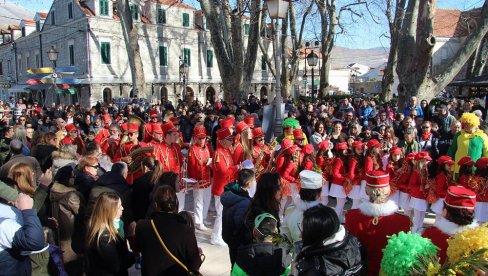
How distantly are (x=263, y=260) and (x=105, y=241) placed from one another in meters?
1.29

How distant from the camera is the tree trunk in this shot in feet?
65.1

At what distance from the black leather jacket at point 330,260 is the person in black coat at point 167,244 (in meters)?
1.04

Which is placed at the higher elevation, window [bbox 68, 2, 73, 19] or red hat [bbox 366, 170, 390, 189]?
window [bbox 68, 2, 73, 19]

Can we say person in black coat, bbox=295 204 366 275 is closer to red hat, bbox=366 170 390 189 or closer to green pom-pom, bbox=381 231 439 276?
green pom-pom, bbox=381 231 439 276

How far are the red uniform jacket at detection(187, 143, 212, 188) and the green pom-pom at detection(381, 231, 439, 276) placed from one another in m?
4.54

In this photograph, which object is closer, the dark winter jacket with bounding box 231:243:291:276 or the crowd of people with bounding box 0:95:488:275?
the crowd of people with bounding box 0:95:488:275

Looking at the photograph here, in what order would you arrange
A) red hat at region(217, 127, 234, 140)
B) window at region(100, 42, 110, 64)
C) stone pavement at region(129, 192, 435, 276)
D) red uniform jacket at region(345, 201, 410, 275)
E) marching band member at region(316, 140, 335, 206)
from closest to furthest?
red uniform jacket at region(345, 201, 410, 275) < stone pavement at region(129, 192, 435, 276) < red hat at region(217, 127, 234, 140) < marching band member at region(316, 140, 335, 206) < window at region(100, 42, 110, 64)

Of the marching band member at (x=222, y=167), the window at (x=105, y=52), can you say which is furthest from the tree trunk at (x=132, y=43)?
the marching band member at (x=222, y=167)

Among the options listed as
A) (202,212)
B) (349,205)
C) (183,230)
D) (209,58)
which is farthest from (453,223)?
(209,58)

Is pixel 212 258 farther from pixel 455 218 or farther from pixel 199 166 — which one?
pixel 455 218

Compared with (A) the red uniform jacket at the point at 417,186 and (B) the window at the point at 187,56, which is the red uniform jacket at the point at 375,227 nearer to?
(A) the red uniform jacket at the point at 417,186

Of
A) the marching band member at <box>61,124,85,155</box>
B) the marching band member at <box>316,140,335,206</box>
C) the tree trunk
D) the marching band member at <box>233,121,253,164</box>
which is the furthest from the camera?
the tree trunk

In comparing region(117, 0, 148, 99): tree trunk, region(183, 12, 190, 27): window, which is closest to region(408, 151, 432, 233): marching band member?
region(117, 0, 148, 99): tree trunk

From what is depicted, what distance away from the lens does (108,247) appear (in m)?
3.38
